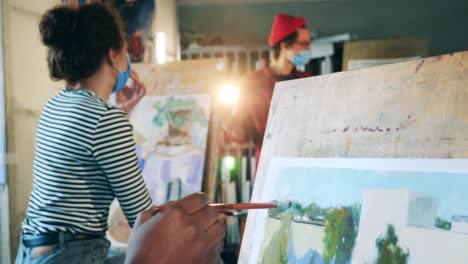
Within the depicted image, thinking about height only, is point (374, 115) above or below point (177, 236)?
above

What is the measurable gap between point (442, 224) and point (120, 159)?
0.76 metres

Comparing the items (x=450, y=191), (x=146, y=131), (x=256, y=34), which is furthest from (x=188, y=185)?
Result: (x=256, y=34)

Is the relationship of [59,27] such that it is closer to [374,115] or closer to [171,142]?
[171,142]

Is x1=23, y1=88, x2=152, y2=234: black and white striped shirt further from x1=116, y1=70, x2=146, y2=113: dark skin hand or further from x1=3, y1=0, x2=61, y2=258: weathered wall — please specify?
x1=116, y1=70, x2=146, y2=113: dark skin hand

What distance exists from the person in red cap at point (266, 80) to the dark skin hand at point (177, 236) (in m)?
1.51

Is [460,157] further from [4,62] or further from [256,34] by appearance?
[256,34]

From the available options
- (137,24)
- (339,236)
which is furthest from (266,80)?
(339,236)

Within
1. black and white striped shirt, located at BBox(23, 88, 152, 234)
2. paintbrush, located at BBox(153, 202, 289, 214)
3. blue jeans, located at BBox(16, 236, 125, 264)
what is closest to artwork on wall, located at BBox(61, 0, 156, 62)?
black and white striped shirt, located at BBox(23, 88, 152, 234)

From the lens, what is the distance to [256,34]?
14.3 feet

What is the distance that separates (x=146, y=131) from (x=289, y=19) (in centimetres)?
112

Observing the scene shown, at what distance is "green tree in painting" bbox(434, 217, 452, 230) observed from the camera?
60 centimetres

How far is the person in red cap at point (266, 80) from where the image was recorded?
2.19 metres

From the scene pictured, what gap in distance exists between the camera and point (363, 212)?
0.72 meters

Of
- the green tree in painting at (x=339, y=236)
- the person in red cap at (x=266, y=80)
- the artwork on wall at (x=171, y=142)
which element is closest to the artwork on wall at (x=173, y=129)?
the artwork on wall at (x=171, y=142)
